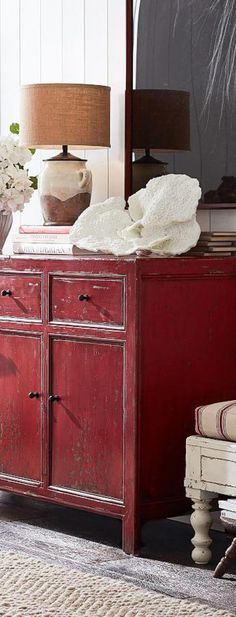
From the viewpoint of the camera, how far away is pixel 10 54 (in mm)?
4676

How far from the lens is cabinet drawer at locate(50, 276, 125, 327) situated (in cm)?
350

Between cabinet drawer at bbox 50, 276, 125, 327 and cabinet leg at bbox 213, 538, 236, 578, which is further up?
cabinet drawer at bbox 50, 276, 125, 327

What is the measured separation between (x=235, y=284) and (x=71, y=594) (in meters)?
1.05

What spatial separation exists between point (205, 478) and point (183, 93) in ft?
3.92

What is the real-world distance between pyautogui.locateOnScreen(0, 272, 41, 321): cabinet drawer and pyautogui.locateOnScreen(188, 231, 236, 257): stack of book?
0.46m

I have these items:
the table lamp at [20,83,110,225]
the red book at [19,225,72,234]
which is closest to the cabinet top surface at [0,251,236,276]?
the red book at [19,225,72,234]

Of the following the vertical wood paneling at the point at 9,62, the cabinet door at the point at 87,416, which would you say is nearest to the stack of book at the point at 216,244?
the cabinet door at the point at 87,416

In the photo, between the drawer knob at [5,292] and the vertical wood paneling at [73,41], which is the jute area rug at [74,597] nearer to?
the drawer knob at [5,292]

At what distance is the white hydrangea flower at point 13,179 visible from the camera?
4.15 meters

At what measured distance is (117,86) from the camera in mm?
4199

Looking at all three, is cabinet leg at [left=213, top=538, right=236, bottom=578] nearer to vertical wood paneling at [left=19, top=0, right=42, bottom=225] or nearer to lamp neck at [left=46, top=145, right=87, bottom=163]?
lamp neck at [left=46, top=145, right=87, bottom=163]

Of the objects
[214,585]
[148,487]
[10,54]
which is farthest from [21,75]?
[214,585]

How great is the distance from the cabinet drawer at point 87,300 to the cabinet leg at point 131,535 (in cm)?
53

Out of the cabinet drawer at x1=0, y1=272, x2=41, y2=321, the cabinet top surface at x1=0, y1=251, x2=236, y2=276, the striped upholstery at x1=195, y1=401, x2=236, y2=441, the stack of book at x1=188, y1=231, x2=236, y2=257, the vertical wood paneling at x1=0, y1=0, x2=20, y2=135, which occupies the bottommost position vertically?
the striped upholstery at x1=195, y1=401, x2=236, y2=441
